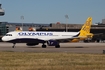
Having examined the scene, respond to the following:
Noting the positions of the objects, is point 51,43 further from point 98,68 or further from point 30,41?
point 98,68

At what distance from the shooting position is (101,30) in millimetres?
143625

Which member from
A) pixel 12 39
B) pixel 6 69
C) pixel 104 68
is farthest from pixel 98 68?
pixel 12 39

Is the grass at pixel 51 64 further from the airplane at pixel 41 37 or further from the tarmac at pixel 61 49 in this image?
the airplane at pixel 41 37

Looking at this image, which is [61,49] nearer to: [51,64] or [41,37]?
[41,37]

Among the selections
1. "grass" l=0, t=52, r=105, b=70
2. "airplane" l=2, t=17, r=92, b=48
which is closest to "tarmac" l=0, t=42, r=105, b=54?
"airplane" l=2, t=17, r=92, b=48

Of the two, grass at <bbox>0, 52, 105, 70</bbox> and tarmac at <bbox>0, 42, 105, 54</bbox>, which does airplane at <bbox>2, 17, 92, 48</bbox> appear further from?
grass at <bbox>0, 52, 105, 70</bbox>

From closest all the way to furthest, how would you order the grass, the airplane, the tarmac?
the grass
the tarmac
the airplane

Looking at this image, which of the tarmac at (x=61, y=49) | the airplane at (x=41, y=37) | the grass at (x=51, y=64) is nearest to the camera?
the grass at (x=51, y=64)

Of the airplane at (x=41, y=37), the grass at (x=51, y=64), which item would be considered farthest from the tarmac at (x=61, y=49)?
the grass at (x=51, y=64)

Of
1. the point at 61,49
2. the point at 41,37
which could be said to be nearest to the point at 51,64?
the point at 61,49

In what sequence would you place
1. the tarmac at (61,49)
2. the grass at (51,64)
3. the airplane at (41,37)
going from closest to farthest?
the grass at (51,64) → the tarmac at (61,49) → the airplane at (41,37)

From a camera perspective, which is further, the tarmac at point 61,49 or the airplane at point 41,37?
the airplane at point 41,37

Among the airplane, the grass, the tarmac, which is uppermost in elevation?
the grass

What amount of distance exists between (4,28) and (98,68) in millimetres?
121719
